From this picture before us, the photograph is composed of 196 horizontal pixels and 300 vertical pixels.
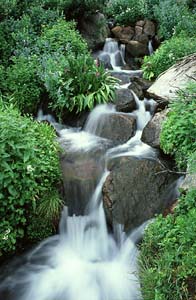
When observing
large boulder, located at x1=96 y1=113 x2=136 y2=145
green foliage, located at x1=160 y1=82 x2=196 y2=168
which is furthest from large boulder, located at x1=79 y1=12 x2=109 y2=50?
green foliage, located at x1=160 y1=82 x2=196 y2=168

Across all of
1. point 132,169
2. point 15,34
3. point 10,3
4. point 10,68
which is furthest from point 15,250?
point 10,3

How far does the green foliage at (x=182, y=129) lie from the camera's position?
16.6 ft

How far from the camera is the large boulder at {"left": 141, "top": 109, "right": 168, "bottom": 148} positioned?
6.36 metres

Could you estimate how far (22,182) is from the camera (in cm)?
474

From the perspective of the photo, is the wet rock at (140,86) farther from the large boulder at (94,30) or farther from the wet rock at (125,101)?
the large boulder at (94,30)

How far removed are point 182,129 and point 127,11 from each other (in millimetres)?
7139

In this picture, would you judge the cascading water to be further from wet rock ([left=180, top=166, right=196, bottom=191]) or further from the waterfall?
wet rock ([left=180, top=166, right=196, bottom=191])

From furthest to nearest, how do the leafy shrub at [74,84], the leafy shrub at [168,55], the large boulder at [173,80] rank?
the leafy shrub at [168,55] < the leafy shrub at [74,84] < the large boulder at [173,80]

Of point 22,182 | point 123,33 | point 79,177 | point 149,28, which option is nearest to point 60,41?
point 123,33

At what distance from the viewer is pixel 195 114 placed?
16.5ft

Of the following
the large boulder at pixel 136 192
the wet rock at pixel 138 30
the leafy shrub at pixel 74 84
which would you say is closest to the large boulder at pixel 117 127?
the leafy shrub at pixel 74 84

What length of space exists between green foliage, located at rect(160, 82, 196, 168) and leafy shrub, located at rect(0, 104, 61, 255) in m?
1.69

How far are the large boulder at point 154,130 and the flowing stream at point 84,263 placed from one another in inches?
12.1

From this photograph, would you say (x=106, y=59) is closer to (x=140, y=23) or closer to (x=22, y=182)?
(x=140, y=23)
